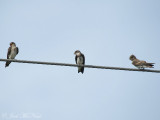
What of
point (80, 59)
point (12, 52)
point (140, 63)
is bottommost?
point (140, 63)

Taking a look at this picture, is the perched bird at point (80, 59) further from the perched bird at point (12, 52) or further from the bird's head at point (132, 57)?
the perched bird at point (12, 52)

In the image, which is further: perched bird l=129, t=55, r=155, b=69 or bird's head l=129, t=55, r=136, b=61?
bird's head l=129, t=55, r=136, b=61

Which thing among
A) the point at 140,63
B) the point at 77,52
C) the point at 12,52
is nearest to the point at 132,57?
the point at 140,63

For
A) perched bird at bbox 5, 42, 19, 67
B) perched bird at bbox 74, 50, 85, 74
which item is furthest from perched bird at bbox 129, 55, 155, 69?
perched bird at bbox 5, 42, 19, 67

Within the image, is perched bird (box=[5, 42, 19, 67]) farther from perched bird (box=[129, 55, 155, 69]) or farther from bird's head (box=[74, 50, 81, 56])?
perched bird (box=[129, 55, 155, 69])

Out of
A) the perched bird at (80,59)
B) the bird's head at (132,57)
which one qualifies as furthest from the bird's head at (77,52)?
the bird's head at (132,57)

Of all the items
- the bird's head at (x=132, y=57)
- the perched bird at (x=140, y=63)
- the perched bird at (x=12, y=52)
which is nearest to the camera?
the perched bird at (x=140, y=63)

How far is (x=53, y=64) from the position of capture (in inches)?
288

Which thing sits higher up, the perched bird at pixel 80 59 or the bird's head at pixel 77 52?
the bird's head at pixel 77 52

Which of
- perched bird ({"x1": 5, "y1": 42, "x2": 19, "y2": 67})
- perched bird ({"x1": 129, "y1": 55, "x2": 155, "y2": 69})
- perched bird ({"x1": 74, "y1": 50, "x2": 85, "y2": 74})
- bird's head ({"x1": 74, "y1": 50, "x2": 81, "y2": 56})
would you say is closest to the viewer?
perched bird ({"x1": 129, "y1": 55, "x2": 155, "y2": 69})

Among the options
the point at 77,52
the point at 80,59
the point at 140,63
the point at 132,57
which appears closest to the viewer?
the point at 140,63

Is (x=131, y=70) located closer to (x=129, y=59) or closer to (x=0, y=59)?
(x=0, y=59)

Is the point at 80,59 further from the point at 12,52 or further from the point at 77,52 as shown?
the point at 12,52

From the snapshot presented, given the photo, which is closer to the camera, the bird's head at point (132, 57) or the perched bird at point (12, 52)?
the bird's head at point (132, 57)
